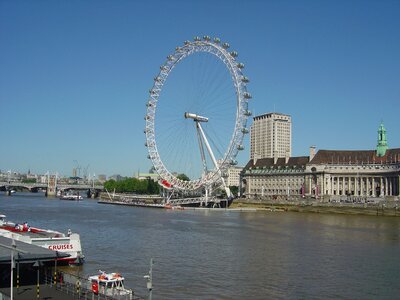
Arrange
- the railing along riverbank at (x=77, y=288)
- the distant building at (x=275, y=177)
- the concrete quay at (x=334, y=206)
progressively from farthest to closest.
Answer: the distant building at (x=275, y=177) → the concrete quay at (x=334, y=206) → the railing along riverbank at (x=77, y=288)

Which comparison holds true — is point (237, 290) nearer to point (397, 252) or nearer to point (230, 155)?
point (397, 252)

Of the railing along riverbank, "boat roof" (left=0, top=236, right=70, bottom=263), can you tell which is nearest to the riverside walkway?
the railing along riverbank

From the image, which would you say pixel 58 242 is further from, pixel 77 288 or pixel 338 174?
pixel 338 174

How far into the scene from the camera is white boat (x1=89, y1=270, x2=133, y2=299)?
19.0 m

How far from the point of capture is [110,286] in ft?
69.6

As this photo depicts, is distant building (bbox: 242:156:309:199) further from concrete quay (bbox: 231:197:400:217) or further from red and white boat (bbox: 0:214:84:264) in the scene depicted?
red and white boat (bbox: 0:214:84:264)

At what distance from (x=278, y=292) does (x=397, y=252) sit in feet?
55.2

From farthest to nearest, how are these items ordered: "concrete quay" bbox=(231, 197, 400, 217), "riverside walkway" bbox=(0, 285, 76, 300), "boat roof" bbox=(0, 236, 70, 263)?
"concrete quay" bbox=(231, 197, 400, 217) < "boat roof" bbox=(0, 236, 70, 263) < "riverside walkway" bbox=(0, 285, 76, 300)

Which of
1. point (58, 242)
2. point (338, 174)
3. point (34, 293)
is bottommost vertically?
point (34, 293)

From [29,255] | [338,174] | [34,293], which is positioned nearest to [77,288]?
[34,293]

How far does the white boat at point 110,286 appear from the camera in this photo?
1895 cm

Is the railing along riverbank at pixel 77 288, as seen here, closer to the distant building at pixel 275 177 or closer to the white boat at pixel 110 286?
the white boat at pixel 110 286

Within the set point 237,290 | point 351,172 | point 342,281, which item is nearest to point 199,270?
point 237,290

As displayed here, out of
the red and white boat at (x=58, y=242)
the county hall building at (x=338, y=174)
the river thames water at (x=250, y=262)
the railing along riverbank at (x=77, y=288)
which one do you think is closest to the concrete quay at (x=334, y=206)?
the county hall building at (x=338, y=174)
